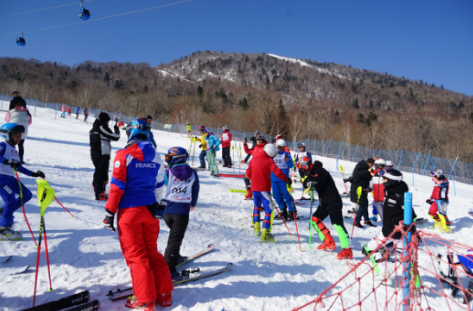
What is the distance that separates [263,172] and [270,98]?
90.4m

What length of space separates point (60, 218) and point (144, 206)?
2825mm

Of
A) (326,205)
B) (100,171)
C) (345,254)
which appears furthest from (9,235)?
(345,254)

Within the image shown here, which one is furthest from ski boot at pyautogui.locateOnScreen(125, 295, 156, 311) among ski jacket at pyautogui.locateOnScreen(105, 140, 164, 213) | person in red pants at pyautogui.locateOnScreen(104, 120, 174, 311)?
ski jacket at pyautogui.locateOnScreen(105, 140, 164, 213)

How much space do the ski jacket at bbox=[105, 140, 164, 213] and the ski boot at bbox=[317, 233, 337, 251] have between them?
11.8ft

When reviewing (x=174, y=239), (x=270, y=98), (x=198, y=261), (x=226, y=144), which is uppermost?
(x=270, y=98)

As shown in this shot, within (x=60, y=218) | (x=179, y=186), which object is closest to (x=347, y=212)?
(x=179, y=186)

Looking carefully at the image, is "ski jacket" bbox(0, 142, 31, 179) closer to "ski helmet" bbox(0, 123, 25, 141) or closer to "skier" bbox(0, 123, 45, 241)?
"skier" bbox(0, 123, 45, 241)

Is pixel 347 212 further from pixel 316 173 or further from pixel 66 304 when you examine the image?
pixel 66 304

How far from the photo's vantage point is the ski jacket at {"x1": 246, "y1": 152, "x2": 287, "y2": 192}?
552 centimetres

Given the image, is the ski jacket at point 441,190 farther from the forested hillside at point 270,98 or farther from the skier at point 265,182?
the forested hillside at point 270,98

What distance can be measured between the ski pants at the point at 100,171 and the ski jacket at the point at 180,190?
2890 millimetres

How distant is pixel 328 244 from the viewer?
5.24 metres

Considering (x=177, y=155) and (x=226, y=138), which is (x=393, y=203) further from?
(x=226, y=138)

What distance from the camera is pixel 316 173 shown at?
522 centimetres
